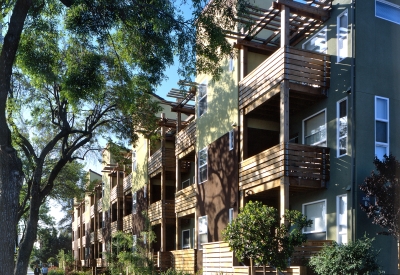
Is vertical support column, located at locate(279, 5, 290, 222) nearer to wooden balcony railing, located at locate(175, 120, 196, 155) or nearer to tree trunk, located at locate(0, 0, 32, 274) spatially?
tree trunk, located at locate(0, 0, 32, 274)

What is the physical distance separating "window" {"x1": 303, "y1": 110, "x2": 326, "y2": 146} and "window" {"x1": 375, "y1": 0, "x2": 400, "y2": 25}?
3.61 meters

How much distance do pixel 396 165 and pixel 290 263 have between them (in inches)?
175

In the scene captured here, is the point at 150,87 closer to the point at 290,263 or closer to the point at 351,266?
the point at 290,263

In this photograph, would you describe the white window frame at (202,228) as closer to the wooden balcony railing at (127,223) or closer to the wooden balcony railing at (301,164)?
the wooden balcony railing at (301,164)

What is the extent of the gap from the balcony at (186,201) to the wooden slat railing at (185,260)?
2.02 meters

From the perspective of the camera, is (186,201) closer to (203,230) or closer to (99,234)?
(203,230)

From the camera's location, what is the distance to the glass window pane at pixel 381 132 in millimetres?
15906

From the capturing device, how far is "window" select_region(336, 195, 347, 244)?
15438mm

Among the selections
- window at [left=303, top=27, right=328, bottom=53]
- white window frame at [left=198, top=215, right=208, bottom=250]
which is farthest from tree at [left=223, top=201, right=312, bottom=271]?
white window frame at [left=198, top=215, right=208, bottom=250]

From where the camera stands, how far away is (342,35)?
16.8m

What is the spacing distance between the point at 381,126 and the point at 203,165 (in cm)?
1039

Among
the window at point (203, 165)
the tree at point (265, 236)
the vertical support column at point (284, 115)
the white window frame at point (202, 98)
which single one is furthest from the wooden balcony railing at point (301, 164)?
the white window frame at point (202, 98)

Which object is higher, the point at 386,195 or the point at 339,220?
the point at 386,195

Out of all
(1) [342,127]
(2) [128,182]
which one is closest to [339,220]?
(1) [342,127]
